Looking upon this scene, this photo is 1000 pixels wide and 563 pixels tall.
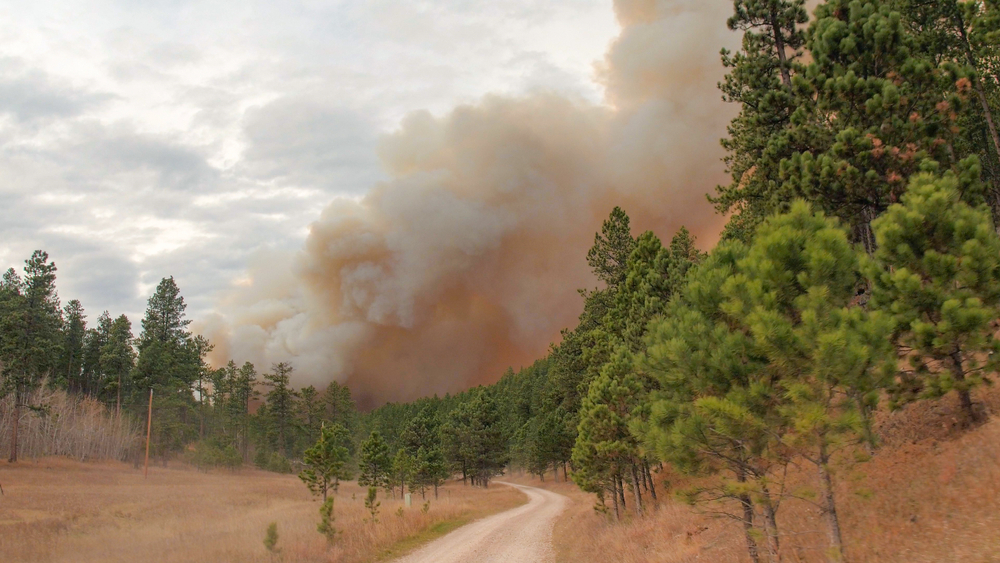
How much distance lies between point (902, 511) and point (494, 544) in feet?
45.7

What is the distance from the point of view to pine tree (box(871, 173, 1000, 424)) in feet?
33.4

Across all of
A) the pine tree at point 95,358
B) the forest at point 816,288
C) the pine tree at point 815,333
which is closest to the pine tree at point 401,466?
the forest at point 816,288

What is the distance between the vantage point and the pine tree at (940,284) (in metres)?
10.2

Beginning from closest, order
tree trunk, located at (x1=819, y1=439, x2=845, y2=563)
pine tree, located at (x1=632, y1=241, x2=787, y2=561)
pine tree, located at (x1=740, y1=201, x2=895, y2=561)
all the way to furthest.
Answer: pine tree, located at (x1=740, y1=201, x2=895, y2=561)
tree trunk, located at (x1=819, y1=439, x2=845, y2=563)
pine tree, located at (x1=632, y1=241, x2=787, y2=561)

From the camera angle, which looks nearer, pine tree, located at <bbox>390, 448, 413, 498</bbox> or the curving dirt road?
the curving dirt road

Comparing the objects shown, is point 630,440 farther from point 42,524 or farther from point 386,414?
point 386,414

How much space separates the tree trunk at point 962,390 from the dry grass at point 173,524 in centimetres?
1624

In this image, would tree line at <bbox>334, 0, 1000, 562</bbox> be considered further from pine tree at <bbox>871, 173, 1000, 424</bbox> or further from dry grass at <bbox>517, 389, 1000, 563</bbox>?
dry grass at <bbox>517, 389, 1000, 563</bbox>

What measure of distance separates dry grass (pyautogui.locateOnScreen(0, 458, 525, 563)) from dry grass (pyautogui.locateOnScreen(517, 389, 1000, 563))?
8.51 m

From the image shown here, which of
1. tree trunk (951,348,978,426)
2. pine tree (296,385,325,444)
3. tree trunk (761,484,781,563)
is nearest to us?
tree trunk (761,484,781,563)

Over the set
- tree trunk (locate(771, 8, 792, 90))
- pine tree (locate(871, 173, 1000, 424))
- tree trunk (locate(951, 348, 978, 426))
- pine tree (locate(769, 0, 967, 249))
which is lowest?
tree trunk (locate(951, 348, 978, 426))

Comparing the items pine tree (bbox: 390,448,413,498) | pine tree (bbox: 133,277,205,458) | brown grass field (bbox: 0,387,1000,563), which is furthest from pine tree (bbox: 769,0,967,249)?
pine tree (bbox: 133,277,205,458)

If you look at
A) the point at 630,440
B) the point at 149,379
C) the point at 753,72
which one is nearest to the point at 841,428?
the point at 630,440

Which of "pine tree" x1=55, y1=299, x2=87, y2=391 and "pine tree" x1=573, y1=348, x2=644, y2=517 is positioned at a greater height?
"pine tree" x1=55, y1=299, x2=87, y2=391
